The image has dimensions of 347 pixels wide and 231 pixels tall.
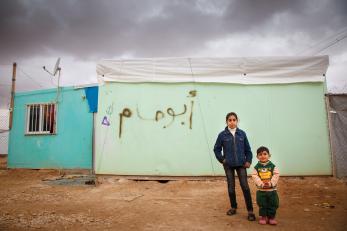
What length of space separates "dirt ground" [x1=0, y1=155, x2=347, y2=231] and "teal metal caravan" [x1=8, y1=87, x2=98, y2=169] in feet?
9.39

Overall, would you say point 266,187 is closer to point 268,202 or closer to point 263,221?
point 268,202

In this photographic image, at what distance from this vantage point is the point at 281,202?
5.41 metres

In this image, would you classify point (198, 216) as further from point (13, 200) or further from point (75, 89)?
point (75, 89)

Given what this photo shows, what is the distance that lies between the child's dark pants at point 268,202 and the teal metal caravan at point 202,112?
3.26m

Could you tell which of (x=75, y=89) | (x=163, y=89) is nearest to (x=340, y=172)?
(x=163, y=89)

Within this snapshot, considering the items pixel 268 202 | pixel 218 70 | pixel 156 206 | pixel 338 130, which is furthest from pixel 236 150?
pixel 338 130

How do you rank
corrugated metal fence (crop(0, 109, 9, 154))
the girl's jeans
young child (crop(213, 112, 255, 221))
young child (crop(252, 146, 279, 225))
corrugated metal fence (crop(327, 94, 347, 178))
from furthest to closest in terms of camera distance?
corrugated metal fence (crop(0, 109, 9, 154)) → corrugated metal fence (crop(327, 94, 347, 178)) → young child (crop(213, 112, 255, 221)) → the girl's jeans → young child (crop(252, 146, 279, 225))

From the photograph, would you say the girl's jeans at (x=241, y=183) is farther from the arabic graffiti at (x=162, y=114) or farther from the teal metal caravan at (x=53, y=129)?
the teal metal caravan at (x=53, y=129)

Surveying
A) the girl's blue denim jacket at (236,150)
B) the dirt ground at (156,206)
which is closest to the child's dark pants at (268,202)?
the dirt ground at (156,206)

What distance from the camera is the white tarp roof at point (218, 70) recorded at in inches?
294

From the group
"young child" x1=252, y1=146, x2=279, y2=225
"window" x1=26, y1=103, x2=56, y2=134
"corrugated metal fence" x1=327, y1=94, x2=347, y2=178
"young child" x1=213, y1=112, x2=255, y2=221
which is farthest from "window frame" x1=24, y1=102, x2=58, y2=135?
"corrugated metal fence" x1=327, y1=94, x2=347, y2=178

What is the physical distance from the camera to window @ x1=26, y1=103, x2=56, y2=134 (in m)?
11.2

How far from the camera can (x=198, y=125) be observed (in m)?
7.52

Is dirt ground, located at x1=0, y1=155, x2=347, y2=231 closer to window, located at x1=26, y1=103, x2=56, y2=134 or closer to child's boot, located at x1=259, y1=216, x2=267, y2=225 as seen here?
child's boot, located at x1=259, y1=216, x2=267, y2=225
